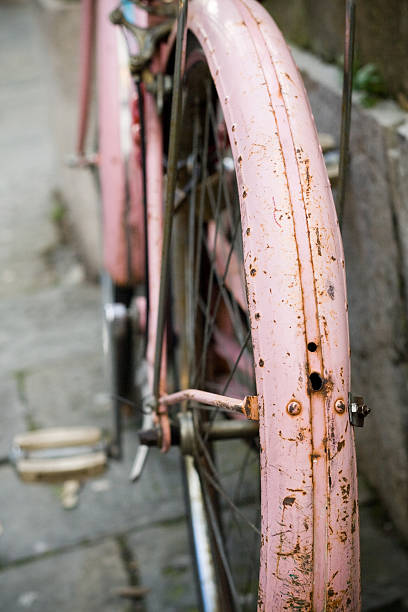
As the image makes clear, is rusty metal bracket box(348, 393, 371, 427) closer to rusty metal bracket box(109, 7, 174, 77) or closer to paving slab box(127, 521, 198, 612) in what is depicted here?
rusty metal bracket box(109, 7, 174, 77)

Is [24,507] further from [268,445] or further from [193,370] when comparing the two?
[268,445]

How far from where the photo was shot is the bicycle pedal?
207 cm

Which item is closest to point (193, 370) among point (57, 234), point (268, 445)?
point (268, 445)

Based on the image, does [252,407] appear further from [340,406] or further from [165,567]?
[165,567]

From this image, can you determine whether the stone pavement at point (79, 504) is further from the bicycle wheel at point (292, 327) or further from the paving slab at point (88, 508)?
the bicycle wheel at point (292, 327)

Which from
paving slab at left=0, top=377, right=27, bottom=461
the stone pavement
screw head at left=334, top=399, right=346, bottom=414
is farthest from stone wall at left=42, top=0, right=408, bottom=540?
paving slab at left=0, top=377, right=27, bottom=461

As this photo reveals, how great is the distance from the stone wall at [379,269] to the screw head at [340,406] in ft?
2.79

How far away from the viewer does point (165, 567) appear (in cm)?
205

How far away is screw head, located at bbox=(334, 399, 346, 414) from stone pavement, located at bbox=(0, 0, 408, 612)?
43.6 inches

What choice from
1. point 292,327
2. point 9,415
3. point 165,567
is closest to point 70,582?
point 165,567

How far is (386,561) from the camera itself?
78.7 inches

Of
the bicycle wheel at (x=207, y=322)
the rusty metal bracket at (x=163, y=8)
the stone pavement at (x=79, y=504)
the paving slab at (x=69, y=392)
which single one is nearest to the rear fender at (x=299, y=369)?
the bicycle wheel at (x=207, y=322)

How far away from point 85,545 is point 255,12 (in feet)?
5.09

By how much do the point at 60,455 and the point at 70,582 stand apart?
341mm
